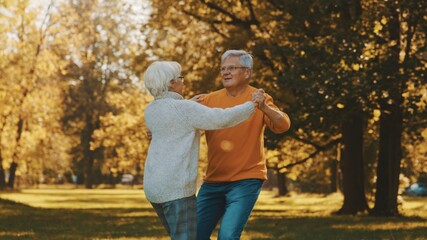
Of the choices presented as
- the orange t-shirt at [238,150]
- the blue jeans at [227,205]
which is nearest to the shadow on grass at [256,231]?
the blue jeans at [227,205]

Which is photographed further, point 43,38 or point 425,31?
point 43,38

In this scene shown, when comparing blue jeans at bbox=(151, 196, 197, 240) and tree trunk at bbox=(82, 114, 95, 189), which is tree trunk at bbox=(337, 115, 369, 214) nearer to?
blue jeans at bbox=(151, 196, 197, 240)

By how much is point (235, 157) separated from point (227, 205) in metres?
0.39

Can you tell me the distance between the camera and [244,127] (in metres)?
6.32

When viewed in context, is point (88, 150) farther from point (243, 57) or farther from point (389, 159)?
point (243, 57)

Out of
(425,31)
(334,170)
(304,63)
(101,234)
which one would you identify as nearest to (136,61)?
(304,63)

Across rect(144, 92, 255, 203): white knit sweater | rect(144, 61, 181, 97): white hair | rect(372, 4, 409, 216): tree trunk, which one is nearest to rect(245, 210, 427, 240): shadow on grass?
rect(372, 4, 409, 216): tree trunk

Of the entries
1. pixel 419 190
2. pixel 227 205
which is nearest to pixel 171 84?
pixel 227 205

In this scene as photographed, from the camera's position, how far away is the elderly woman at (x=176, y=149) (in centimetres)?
556

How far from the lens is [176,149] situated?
557 cm

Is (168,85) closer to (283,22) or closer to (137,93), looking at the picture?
(283,22)

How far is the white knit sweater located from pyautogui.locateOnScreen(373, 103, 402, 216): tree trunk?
18.3 m

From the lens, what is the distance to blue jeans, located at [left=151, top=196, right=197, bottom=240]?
558 centimetres

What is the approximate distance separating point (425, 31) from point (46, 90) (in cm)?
3009
